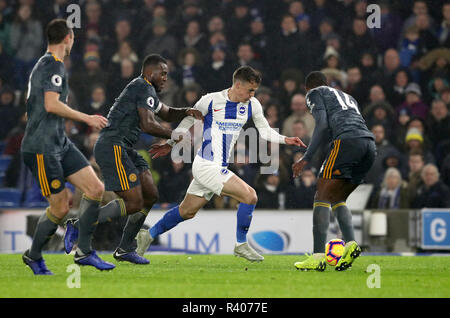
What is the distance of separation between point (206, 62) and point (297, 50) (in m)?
1.65

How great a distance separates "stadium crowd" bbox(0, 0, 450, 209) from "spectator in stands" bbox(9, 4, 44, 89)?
22 millimetres

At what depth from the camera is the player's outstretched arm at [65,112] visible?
269 inches

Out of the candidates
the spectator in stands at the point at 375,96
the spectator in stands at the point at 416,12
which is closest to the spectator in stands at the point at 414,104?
the spectator in stands at the point at 375,96

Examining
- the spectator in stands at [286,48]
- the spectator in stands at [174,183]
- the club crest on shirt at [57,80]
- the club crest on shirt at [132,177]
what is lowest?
the spectator in stands at [174,183]

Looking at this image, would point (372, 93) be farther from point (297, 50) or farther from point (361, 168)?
point (361, 168)

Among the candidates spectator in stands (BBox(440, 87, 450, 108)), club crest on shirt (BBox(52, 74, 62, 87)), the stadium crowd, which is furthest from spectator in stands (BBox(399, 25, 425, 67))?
club crest on shirt (BBox(52, 74, 62, 87))

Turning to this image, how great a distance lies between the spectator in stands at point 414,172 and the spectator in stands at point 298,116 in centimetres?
166

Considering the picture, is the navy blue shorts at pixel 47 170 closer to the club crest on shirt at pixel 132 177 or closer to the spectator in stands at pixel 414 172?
the club crest on shirt at pixel 132 177

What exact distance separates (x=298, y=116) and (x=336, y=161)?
207 inches

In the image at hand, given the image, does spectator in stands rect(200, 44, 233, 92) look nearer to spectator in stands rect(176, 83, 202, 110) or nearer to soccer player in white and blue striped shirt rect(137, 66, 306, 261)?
spectator in stands rect(176, 83, 202, 110)

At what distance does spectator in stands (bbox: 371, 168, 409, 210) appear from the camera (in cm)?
1225
